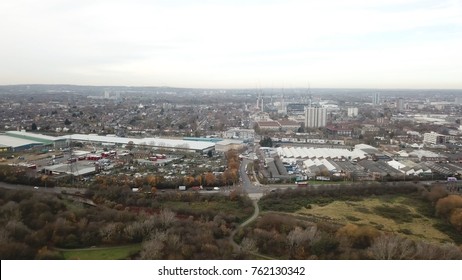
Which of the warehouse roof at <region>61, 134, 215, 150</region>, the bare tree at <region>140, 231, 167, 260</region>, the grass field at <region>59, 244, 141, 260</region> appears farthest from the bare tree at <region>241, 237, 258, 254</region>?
the warehouse roof at <region>61, 134, 215, 150</region>

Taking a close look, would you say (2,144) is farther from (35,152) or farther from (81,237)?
(81,237)

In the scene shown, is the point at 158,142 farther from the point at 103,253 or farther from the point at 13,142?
the point at 103,253

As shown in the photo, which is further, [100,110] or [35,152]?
[100,110]

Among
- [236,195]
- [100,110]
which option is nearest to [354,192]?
[236,195]

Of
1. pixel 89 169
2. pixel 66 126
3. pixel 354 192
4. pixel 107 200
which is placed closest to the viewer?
pixel 107 200

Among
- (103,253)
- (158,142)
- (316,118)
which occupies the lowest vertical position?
(103,253)

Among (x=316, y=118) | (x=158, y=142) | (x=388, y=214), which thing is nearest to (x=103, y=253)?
Answer: (x=388, y=214)
